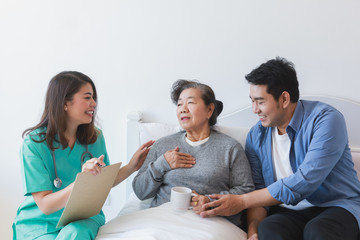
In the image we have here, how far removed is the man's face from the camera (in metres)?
1.47

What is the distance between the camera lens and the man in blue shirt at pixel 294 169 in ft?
4.31

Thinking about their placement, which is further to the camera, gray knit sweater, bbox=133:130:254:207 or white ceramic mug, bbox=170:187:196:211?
gray knit sweater, bbox=133:130:254:207

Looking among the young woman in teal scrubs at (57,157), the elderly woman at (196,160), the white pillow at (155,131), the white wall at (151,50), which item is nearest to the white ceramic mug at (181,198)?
the elderly woman at (196,160)

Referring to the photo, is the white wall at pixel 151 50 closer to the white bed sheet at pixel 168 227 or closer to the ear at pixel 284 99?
the ear at pixel 284 99

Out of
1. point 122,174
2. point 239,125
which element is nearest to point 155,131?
point 122,174

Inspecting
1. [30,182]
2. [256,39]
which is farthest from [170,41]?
[30,182]

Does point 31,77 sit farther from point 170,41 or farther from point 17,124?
point 170,41

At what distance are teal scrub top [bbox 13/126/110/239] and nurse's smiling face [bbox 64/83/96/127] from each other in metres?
0.12

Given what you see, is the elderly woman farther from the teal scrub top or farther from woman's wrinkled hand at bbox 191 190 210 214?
the teal scrub top

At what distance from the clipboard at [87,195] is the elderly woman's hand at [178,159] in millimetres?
283

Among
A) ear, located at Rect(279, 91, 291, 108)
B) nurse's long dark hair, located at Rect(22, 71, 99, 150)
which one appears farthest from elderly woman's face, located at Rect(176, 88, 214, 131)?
nurse's long dark hair, located at Rect(22, 71, 99, 150)

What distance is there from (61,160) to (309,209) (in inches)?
42.1

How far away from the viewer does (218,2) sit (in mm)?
2039

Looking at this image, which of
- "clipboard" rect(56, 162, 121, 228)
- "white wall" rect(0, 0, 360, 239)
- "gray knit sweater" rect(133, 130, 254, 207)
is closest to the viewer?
"clipboard" rect(56, 162, 121, 228)
